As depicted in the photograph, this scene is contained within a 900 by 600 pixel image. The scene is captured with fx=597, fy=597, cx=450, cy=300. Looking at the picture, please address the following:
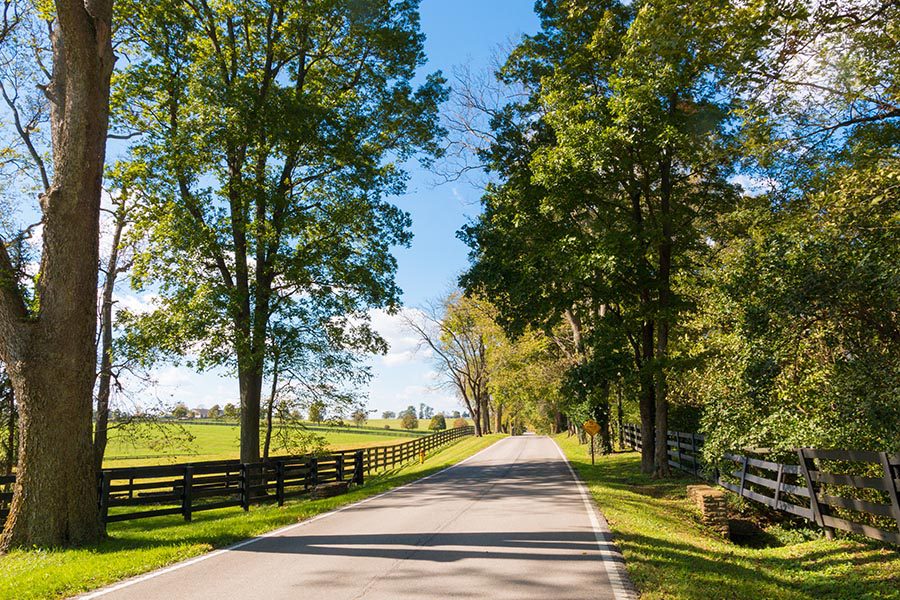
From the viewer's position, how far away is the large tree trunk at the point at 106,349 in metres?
21.9

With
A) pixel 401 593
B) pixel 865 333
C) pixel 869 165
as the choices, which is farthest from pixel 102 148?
pixel 869 165

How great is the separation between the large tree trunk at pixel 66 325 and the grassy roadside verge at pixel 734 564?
850 cm

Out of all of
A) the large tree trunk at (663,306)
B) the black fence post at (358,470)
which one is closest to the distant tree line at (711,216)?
the large tree trunk at (663,306)

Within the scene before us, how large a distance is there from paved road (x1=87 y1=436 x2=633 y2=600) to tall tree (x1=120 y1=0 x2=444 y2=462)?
905cm

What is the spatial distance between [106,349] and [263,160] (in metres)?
9.24

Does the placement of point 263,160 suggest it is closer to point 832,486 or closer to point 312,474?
point 312,474

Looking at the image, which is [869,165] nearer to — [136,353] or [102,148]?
[102,148]

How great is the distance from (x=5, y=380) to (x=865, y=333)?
23.0m

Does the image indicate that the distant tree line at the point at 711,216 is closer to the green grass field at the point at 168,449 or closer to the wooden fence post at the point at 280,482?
the wooden fence post at the point at 280,482

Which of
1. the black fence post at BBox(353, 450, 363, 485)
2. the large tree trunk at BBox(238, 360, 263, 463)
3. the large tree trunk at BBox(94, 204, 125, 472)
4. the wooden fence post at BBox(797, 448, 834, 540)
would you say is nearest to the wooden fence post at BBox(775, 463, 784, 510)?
the wooden fence post at BBox(797, 448, 834, 540)

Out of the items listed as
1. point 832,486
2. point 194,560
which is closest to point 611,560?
point 832,486

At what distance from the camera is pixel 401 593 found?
6.02 m

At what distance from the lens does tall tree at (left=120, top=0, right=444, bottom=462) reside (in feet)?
59.3

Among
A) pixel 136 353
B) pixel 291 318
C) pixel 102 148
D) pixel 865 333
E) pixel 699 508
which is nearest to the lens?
pixel 865 333
